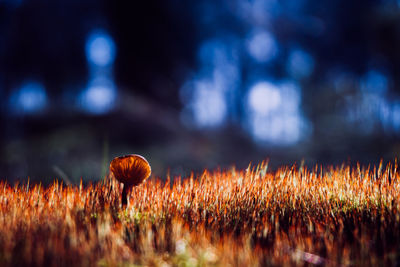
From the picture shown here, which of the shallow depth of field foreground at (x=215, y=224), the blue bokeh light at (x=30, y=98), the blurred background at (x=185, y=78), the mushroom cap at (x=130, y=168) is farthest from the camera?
the blue bokeh light at (x=30, y=98)

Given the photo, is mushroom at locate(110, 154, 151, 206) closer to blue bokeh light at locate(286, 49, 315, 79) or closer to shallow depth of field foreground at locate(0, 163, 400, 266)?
shallow depth of field foreground at locate(0, 163, 400, 266)

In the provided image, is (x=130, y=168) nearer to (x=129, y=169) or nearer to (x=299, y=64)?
(x=129, y=169)

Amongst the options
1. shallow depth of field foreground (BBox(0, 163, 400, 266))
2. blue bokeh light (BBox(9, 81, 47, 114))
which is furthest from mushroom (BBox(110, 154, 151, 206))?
blue bokeh light (BBox(9, 81, 47, 114))

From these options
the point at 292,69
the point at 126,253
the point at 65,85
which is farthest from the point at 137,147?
the point at 292,69

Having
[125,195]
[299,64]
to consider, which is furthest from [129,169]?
[299,64]

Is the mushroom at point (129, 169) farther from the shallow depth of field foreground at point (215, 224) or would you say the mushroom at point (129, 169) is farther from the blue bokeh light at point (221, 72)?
the blue bokeh light at point (221, 72)

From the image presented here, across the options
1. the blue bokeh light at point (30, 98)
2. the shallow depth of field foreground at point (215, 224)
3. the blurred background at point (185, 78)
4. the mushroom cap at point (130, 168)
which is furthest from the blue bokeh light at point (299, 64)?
the mushroom cap at point (130, 168)

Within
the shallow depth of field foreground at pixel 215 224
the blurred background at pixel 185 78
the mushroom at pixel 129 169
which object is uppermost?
the blurred background at pixel 185 78

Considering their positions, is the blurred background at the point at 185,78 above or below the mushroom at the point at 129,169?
above
